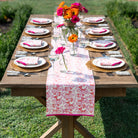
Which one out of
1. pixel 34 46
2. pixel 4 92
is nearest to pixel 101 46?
pixel 34 46

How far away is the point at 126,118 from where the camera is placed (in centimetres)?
495

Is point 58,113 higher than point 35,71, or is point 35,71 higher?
point 35,71

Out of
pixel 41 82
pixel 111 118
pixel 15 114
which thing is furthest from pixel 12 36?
pixel 41 82

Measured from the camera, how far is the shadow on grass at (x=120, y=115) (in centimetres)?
460

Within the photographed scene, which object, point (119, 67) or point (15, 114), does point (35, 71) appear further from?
point (15, 114)

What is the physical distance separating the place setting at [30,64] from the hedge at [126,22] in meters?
3.34

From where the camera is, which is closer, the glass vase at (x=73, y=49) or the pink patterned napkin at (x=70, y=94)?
the pink patterned napkin at (x=70, y=94)

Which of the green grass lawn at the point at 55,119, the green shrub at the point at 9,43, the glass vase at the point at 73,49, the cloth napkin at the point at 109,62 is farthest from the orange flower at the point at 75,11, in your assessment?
the green shrub at the point at 9,43

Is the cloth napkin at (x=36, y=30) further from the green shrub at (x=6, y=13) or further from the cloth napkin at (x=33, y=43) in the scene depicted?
the green shrub at (x=6, y=13)

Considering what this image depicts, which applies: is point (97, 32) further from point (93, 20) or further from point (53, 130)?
point (53, 130)

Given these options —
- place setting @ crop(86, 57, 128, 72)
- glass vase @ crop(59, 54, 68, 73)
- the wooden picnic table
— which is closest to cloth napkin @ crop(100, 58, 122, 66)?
place setting @ crop(86, 57, 128, 72)

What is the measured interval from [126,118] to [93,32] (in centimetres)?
154

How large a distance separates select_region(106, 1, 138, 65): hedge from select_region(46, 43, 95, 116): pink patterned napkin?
3.51m

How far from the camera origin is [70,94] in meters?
3.41
